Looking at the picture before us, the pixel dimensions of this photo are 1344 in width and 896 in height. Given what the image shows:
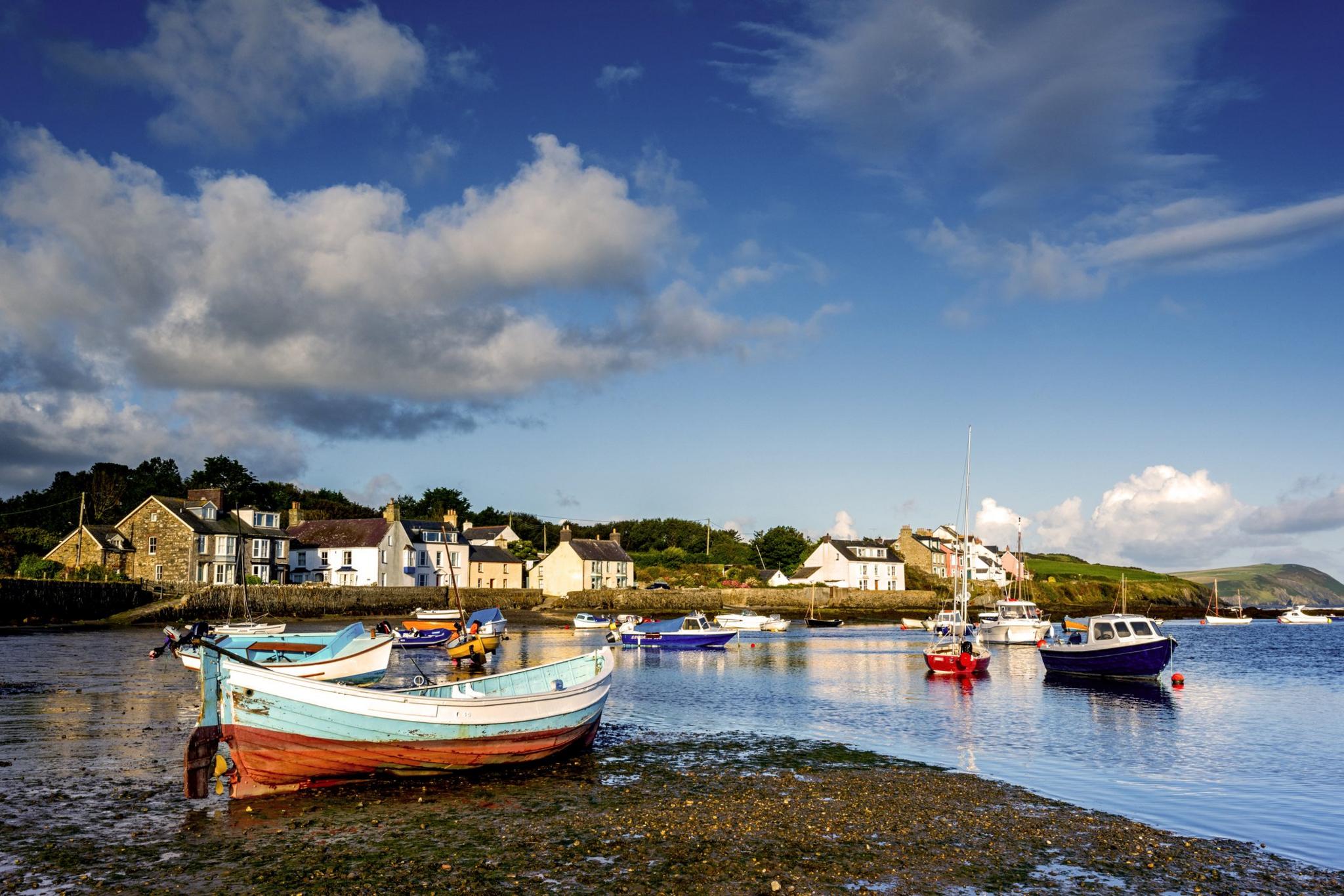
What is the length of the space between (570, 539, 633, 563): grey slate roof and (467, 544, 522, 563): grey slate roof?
27.7 feet

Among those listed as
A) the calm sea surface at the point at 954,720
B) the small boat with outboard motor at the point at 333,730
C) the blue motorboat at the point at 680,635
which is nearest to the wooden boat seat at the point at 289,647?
the calm sea surface at the point at 954,720

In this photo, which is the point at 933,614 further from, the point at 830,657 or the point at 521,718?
the point at 521,718

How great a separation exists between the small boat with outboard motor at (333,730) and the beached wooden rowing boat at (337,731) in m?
0.02

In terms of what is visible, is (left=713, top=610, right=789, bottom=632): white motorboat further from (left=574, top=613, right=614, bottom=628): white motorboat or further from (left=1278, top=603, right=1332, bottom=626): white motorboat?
(left=1278, top=603, right=1332, bottom=626): white motorboat

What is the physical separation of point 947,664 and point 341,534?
3072 inches

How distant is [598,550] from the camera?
126m

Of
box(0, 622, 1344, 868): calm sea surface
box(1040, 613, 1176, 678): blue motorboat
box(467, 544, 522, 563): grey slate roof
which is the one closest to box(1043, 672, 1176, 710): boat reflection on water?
box(0, 622, 1344, 868): calm sea surface

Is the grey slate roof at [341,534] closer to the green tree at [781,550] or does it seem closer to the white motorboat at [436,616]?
the white motorboat at [436,616]

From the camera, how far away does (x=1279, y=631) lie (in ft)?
390

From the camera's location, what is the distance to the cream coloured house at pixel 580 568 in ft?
397

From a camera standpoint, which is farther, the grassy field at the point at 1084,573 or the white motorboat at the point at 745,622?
the grassy field at the point at 1084,573

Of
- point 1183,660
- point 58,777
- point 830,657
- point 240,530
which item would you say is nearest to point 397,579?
point 240,530

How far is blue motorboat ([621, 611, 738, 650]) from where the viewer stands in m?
71.1

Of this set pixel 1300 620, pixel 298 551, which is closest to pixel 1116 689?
pixel 298 551
